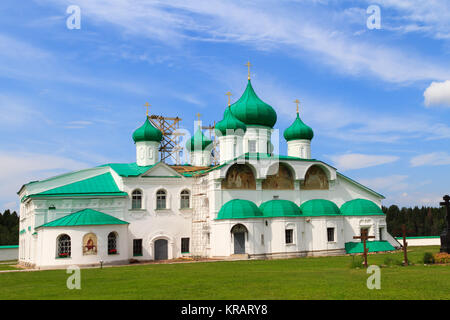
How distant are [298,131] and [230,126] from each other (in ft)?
20.0

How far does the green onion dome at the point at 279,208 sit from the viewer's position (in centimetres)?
2719

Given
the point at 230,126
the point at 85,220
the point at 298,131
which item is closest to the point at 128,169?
the point at 85,220

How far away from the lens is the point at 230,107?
105 feet

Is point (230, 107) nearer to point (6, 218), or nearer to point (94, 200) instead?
point (94, 200)

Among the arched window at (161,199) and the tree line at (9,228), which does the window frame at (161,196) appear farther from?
the tree line at (9,228)

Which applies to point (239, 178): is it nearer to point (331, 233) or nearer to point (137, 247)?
point (331, 233)

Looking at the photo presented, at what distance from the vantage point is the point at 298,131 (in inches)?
1299

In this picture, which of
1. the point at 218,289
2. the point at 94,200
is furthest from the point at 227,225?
the point at 218,289

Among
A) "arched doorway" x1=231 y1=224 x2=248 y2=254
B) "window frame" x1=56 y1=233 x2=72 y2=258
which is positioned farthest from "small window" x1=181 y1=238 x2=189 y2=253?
"window frame" x1=56 y1=233 x2=72 y2=258

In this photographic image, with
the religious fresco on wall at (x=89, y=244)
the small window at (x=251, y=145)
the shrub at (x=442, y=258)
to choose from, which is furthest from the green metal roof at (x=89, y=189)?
the shrub at (x=442, y=258)

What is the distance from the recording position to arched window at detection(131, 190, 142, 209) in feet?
91.3

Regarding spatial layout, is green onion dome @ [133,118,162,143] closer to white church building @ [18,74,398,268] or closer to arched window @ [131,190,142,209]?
white church building @ [18,74,398,268]
